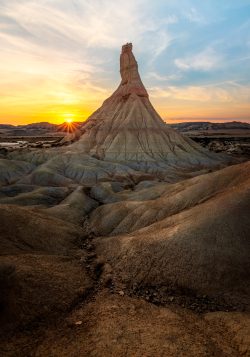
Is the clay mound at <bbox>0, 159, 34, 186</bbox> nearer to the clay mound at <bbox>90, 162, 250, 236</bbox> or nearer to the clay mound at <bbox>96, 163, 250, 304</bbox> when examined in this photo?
the clay mound at <bbox>90, 162, 250, 236</bbox>

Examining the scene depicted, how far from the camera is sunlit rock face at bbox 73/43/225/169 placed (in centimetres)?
9825

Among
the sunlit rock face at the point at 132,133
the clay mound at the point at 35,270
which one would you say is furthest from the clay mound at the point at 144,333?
the sunlit rock face at the point at 132,133

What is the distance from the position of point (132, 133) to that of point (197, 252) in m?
81.4

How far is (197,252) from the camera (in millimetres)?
23438

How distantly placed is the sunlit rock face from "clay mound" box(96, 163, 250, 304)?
64299mm

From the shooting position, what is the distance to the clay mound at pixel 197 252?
21703mm

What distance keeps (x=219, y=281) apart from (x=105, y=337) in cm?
873

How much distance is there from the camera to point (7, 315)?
18062mm

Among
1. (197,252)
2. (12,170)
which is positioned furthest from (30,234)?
(12,170)

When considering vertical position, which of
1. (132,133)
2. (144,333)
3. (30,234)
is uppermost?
(132,133)

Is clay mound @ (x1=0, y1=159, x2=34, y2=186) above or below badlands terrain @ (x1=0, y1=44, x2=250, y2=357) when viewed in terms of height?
below

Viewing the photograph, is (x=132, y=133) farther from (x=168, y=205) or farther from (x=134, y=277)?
(x=134, y=277)

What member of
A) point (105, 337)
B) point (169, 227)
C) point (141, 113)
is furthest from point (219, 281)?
point (141, 113)

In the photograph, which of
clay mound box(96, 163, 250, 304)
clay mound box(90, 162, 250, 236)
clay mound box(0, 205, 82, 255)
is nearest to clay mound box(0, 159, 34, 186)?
clay mound box(90, 162, 250, 236)
